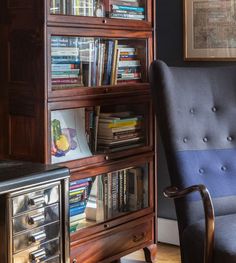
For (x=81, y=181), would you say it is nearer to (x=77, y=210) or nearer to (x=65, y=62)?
(x=77, y=210)

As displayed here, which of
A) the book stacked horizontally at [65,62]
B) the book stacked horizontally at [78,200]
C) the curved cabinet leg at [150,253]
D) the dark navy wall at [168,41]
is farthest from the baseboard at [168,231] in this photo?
the book stacked horizontally at [65,62]

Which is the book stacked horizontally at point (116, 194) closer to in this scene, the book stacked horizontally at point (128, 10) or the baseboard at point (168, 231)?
the baseboard at point (168, 231)

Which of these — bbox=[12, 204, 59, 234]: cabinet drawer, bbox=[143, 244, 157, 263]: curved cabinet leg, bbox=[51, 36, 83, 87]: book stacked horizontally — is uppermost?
bbox=[51, 36, 83, 87]: book stacked horizontally

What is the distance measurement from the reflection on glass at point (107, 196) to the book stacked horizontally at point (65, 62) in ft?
1.58

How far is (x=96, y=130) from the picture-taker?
2.94 m

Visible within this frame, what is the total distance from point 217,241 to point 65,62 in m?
1.06

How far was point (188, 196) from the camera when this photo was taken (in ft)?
8.60

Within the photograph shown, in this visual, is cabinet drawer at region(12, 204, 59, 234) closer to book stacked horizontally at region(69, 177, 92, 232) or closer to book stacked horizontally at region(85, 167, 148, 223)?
book stacked horizontally at region(69, 177, 92, 232)

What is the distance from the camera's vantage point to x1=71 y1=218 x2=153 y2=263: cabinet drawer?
2768 mm

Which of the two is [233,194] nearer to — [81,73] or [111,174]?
[111,174]

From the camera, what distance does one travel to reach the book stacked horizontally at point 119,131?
2957 mm

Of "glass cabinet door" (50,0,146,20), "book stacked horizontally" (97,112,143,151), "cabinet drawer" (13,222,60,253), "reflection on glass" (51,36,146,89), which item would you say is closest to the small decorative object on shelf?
"glass cabinet door" (50,0,146,20)

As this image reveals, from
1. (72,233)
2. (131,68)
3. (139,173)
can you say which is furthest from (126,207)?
(131,68)

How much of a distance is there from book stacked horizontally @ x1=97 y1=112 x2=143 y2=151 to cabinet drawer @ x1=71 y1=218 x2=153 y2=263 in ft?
1.39
